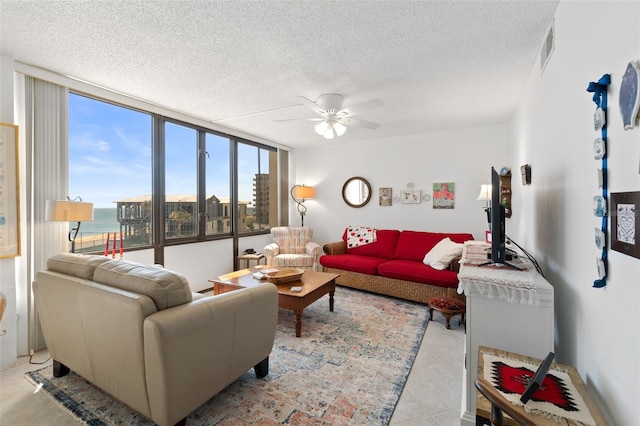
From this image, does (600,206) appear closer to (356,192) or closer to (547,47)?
(547,47)

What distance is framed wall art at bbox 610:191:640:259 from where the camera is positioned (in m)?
0.84

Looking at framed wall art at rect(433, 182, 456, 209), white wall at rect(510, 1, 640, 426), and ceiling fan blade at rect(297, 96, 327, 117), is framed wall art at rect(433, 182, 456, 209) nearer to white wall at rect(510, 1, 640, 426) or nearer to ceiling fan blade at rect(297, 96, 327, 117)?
white wall at rect(510, 1, 640, 426)

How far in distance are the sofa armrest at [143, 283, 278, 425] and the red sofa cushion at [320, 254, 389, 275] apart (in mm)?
2222

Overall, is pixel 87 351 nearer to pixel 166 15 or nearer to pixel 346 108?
pixel 166 15

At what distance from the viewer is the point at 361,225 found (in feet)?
16.8

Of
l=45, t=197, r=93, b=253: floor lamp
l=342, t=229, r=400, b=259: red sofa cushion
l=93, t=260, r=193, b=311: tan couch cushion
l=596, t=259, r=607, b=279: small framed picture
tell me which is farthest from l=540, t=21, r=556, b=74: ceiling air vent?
l=45, t=197, r=93, b=253: floor lamp

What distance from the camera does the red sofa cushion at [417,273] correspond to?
325 cm

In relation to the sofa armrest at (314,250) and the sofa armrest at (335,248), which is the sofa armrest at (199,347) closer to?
the sofa armrest at (335,248)

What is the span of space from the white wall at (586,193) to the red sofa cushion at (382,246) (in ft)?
7.35

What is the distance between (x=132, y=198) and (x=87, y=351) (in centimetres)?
213

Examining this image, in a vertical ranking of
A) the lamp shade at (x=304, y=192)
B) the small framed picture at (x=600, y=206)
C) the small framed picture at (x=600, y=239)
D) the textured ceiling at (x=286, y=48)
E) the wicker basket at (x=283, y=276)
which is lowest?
the wicker basket at (x=283, y=276)

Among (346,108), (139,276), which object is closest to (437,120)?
(346,108)

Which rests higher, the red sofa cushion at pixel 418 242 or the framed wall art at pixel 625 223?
the framed wall art at pixel 625 223

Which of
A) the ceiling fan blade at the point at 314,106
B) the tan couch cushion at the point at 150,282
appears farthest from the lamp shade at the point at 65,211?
the ceiling fan blade at the point at 314,106
